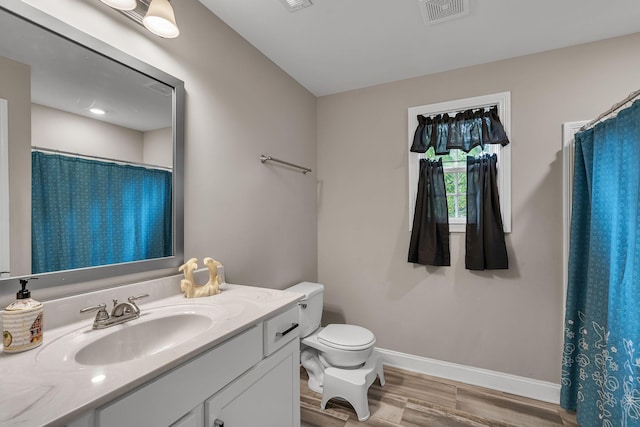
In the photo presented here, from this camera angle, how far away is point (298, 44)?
2.01 m

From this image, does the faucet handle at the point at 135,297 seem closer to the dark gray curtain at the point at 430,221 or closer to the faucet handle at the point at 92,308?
the faucet handle at the point at 92,308

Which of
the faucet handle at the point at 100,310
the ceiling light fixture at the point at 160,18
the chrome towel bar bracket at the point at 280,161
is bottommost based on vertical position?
the faucet handle at the point at 100,310

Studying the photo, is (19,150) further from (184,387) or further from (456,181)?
(456,181)

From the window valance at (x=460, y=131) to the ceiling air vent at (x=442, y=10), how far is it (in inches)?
29.0

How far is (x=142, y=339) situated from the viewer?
110 centimetres

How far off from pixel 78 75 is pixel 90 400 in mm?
1145

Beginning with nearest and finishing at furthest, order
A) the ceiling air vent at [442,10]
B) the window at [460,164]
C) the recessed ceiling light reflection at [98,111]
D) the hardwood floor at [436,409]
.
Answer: the recessed ceiling light reflection at [98,111] < the ceiling air vent at [442,10] < the hardwood floor at [436,409] < the window at [460,164]

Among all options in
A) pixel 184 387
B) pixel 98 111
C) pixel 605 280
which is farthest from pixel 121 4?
pixel 605 280

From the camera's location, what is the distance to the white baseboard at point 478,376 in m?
2.04

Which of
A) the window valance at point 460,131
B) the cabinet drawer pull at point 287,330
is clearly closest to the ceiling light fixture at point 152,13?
the cabinet drawer pull at point 287,330

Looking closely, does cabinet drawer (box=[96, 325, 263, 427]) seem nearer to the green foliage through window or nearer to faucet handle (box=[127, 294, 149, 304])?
faucet handle (box=[127, 294, 149, 304])

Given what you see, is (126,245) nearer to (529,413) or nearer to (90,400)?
(90,400)

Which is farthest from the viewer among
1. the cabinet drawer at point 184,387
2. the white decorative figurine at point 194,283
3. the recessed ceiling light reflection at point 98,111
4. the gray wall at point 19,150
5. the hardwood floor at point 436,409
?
the hardwood floor at point 436,409

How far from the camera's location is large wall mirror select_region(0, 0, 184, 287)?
3.12 ft
